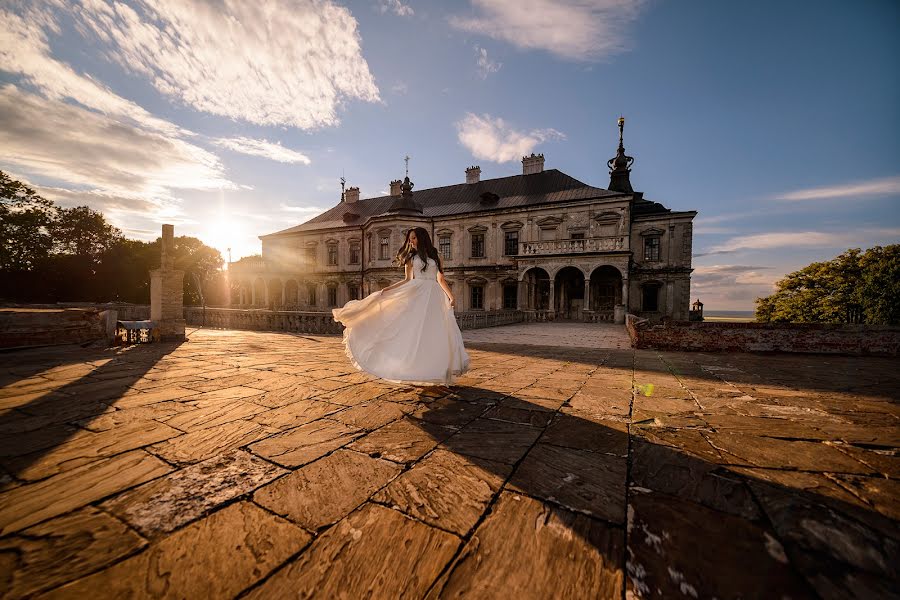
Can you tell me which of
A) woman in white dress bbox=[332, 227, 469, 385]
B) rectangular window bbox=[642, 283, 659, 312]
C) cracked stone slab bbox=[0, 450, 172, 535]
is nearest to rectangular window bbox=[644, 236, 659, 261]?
rectangular window bbox=[642, 283, 659, 312]

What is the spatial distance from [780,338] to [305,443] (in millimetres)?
9795

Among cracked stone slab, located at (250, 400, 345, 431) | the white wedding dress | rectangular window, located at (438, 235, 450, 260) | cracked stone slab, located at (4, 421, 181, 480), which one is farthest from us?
rectangular window, located at (438, 235, 450, 260)

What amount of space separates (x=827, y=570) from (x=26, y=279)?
4536 centimetres

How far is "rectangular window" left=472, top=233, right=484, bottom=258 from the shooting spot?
25.7 meters

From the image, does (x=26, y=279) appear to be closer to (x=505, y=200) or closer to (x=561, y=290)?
(x=505, y=200)

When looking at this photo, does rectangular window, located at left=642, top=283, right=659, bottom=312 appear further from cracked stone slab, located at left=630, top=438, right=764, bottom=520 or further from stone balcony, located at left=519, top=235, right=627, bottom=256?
cracked stone slab, located at left=630, top=438, right=764, bottom=520

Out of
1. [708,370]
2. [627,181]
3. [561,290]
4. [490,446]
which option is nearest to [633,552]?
[490,446]

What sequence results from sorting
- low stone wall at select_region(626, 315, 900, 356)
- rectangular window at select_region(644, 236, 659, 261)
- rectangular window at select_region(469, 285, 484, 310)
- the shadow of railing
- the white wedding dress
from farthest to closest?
1. rectangular window at select_region(469, 285, 484, 310)
2. rectangular window at select_region(644, 236, 659, 261)
3. low stone wall at select_region(626, 315, 900, 356)
4. the white wedding dress
5. the shadow of railing

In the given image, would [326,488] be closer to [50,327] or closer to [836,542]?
[836,542]

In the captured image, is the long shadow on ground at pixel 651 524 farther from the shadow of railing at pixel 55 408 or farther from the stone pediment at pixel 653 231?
the stone pediment at pixel 653 231

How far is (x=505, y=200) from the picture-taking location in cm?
2577

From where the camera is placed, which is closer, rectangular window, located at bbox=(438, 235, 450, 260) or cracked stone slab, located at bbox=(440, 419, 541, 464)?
cracked stone slab, located at bbox=(440, 419, 541, 464)

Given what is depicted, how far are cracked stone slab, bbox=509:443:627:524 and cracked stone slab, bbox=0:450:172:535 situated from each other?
6.81 feet

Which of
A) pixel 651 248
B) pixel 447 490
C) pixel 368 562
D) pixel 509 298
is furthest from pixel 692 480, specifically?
pixel 651 248
